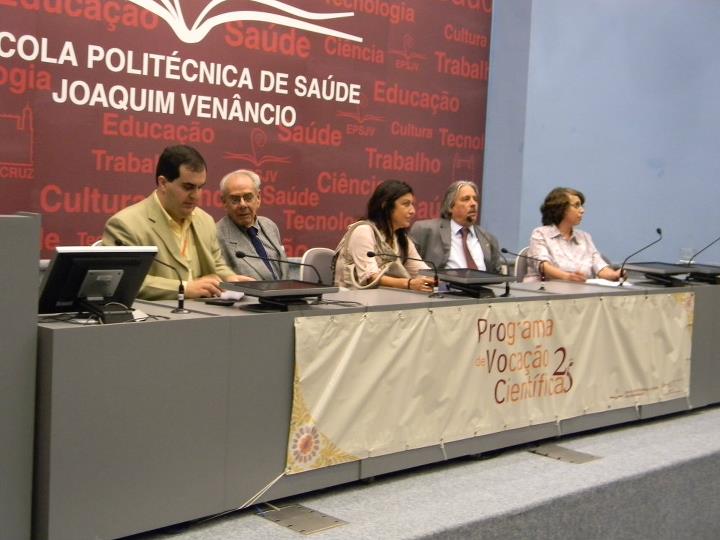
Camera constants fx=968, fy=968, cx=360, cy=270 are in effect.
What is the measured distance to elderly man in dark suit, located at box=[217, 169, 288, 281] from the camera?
3.98 m

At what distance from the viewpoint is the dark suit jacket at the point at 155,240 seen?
3.23 meters

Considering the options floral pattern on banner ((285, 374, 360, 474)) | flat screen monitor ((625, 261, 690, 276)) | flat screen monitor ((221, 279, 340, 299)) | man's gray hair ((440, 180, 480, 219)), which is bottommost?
floral pattern on banner ((285, 374, 360, 474))

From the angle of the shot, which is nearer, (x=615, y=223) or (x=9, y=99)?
(x=9, y=99)

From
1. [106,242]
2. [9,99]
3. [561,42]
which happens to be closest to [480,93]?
[561,42]

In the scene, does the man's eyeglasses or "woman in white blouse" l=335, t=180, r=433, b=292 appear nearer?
the man's eyeglasses

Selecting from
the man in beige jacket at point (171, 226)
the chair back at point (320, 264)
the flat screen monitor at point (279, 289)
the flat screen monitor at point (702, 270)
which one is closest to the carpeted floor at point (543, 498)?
the flat screen monitor at point (279, 289)

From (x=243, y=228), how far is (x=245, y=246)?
3.2 inches

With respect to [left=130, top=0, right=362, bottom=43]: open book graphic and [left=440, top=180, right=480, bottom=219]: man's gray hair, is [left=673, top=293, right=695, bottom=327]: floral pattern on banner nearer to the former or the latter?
[left=440, top=180, right=480, bottom=219]: man's gray hair

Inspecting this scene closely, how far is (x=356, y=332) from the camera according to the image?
303cm

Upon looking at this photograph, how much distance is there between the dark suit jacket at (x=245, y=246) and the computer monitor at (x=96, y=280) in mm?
1340

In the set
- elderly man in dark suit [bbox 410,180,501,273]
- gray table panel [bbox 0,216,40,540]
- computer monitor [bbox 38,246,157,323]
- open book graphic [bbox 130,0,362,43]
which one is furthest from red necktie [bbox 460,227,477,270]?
gray table panel [bbox 0,216,40,540]

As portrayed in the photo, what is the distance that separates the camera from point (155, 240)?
11.2ft

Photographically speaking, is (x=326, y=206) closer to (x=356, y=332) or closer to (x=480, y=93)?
(x=480, y=93)

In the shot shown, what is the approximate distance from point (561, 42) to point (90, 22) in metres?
3.23
